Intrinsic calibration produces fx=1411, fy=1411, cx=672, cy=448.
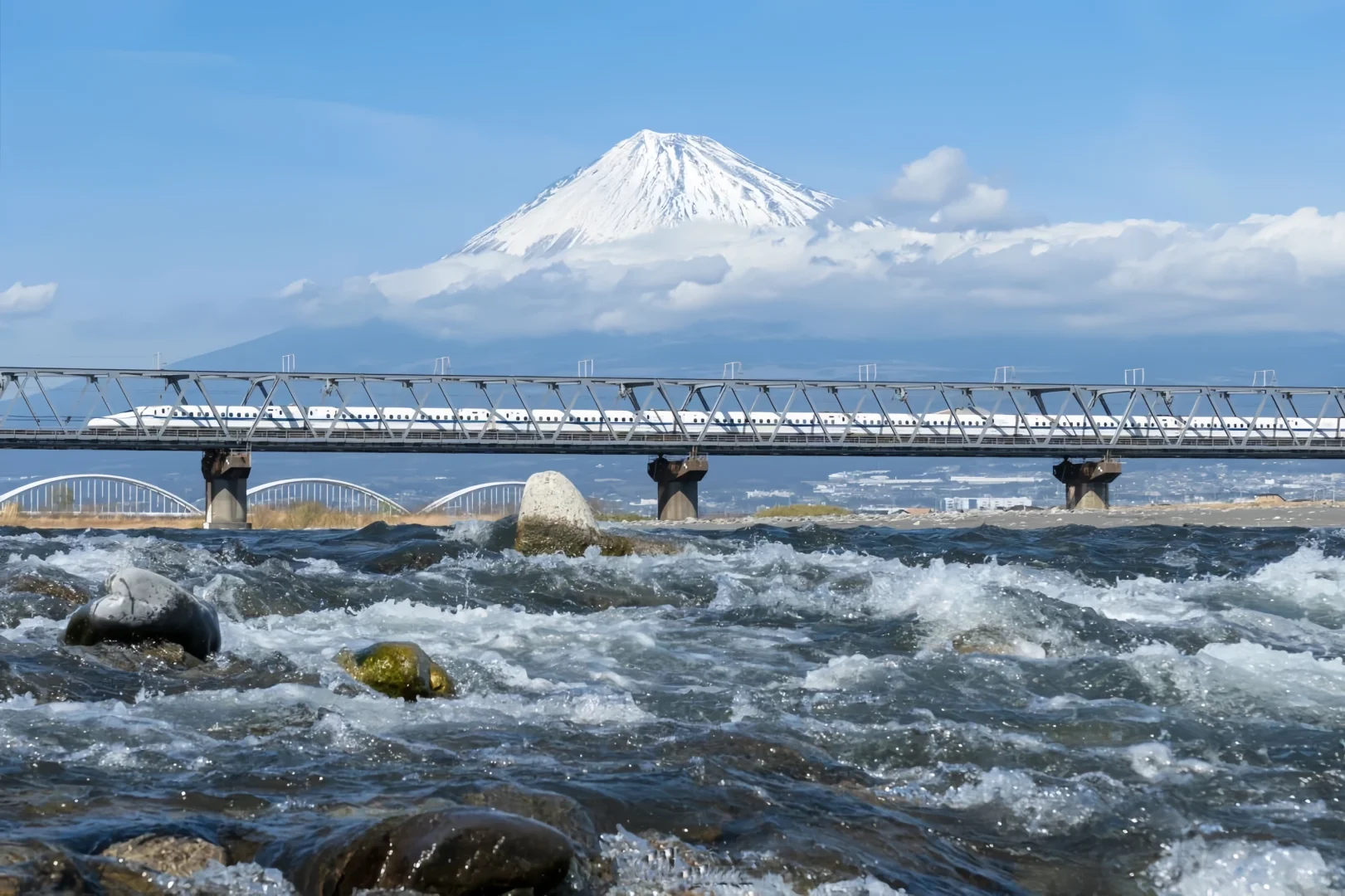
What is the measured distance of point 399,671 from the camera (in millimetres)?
11797

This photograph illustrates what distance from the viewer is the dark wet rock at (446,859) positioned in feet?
22.4

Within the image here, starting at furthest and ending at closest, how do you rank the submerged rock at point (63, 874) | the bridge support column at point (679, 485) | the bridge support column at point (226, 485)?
the bridge support column at point (679, 485) < the bridge support column at point (226, 485) < the submerged rock at point (63, 874)

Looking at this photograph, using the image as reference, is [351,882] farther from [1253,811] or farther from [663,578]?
[663,578]

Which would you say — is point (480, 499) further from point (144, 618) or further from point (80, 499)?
point (144, 618)

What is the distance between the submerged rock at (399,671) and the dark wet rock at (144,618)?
1.85 metres

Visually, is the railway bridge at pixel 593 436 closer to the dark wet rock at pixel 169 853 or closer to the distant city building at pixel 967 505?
the distant city building at pixel 967 505

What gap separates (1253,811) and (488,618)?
10.1 meters

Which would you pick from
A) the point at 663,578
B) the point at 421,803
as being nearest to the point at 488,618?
the point at 663,578

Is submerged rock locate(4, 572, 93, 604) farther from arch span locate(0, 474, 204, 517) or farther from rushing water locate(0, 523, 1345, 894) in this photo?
arch span locate(0, 474, 204, 517)

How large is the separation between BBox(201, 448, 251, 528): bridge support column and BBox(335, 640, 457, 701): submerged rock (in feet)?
132

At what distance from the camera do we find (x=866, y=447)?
63.1 metres

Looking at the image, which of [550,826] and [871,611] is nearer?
[550,826]

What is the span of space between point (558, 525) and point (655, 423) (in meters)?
50.5

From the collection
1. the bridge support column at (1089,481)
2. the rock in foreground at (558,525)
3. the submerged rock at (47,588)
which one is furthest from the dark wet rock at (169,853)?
the bridge support column at (1089,481)
